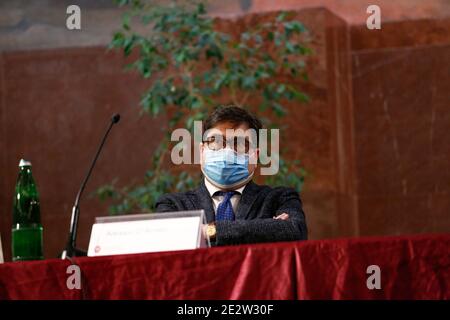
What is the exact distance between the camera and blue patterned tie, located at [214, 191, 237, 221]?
3.29 m

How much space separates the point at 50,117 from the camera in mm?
6633

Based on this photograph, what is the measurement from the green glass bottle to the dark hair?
609mm

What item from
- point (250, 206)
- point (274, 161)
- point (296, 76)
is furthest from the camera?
point (296, 76)

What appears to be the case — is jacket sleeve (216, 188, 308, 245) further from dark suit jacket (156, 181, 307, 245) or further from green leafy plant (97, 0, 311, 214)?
green leafy plant (97, 0, 311, 214)

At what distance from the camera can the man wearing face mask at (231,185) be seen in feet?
10.8

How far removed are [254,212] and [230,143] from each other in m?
0.24

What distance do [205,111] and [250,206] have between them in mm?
2509

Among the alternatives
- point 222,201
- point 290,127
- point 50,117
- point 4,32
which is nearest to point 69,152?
point 50,117

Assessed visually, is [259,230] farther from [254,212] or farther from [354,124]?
[354,124]

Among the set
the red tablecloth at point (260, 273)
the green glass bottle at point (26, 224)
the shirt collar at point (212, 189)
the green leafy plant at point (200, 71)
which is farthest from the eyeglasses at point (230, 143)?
the green leafy plant at point (200, 71)

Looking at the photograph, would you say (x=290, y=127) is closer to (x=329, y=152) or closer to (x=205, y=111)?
(x=329, y=152)

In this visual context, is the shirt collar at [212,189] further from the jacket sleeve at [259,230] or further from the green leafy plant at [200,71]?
the green leafy plant at [200,71]

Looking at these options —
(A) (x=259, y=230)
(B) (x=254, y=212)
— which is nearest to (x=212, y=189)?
(B) (x=254, y=212)
